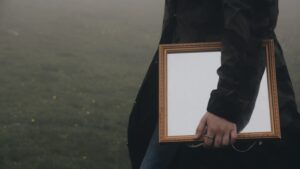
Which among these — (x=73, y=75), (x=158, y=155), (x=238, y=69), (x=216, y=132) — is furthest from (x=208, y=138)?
(x=73, y=75)

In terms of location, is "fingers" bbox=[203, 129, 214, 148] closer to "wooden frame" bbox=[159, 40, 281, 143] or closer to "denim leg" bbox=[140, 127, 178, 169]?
"wooden frame" bbox=[159, 40, 281, 143]

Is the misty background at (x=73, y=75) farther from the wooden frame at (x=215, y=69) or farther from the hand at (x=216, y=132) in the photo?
the hand at (x=216, y=132)

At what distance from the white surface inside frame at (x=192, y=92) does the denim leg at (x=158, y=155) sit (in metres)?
0.55

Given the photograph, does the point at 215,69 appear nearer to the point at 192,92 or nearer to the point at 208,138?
the point at 192,92

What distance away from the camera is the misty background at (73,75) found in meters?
8.14

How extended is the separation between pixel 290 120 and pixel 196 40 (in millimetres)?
648

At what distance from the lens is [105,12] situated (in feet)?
83.5

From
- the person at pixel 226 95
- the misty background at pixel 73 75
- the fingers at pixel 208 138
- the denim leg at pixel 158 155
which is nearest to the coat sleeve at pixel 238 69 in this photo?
the person at pixel 226 95

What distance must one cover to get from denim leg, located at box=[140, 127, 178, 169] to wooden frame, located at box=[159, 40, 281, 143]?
0.55m

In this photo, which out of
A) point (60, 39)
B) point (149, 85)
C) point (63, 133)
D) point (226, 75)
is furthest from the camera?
point (60, 39)

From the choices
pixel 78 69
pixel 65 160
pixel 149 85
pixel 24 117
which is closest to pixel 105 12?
pixel 78 69

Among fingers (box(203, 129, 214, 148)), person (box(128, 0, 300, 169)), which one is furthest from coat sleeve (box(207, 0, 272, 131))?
fingers (box(203, 129, 214, 148))

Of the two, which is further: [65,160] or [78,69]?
[78,69]

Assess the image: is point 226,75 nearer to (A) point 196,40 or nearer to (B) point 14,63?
(A) point 196,40
